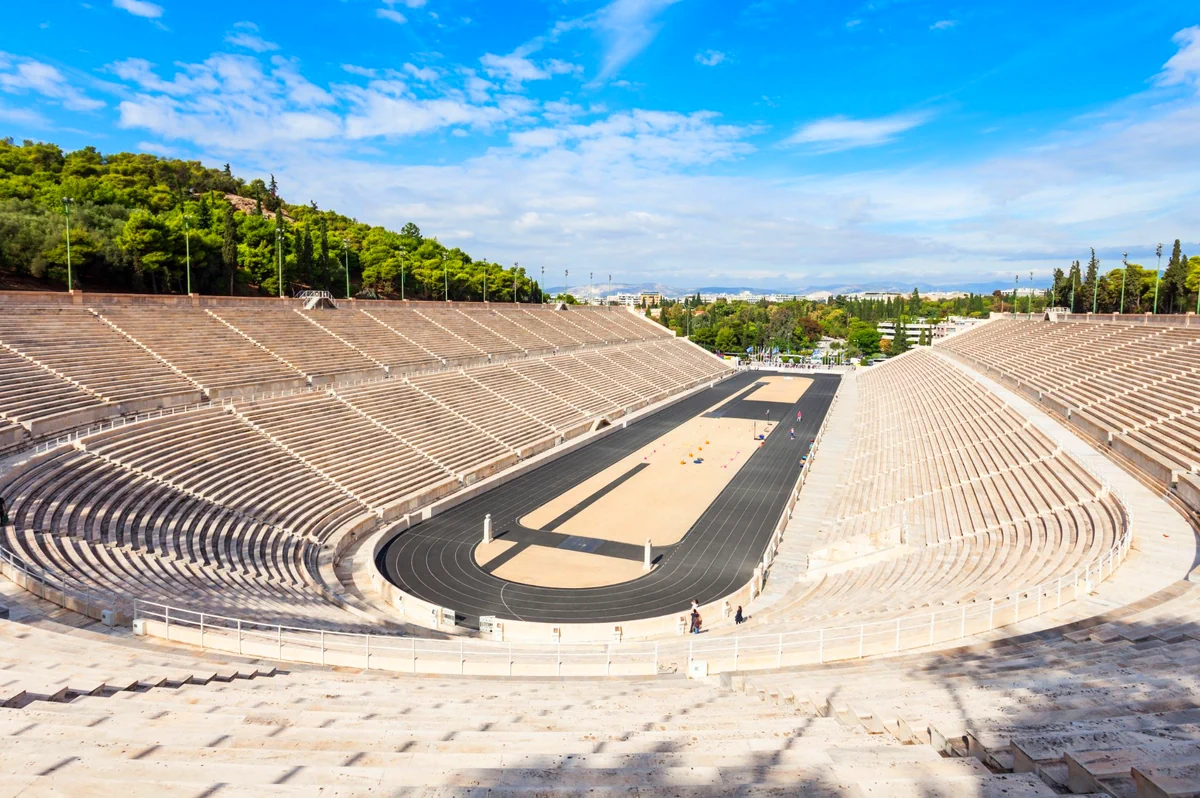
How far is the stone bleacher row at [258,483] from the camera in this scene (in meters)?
14.4

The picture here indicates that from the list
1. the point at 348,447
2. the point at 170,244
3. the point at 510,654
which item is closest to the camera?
the point at 510,654

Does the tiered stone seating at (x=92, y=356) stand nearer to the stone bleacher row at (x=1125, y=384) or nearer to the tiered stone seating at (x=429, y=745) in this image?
the tiered stone seating at (x=429, y=745)

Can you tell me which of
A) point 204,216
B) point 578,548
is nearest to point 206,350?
point 578,548

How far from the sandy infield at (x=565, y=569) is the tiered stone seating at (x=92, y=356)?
1469cm

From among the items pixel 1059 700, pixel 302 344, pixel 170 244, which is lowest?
pixel 1059 700

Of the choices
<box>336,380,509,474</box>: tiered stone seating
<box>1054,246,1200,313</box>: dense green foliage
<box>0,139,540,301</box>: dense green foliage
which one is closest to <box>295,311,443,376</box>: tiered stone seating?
<box>336,380,509,474</box>: tiered stone seating

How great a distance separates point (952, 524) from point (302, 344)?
32.8m

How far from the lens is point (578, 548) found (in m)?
22.8

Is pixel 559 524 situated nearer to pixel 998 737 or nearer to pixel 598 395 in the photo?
pixel 998 737

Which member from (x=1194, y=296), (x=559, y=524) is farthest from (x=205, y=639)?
(x=1194, y=296)

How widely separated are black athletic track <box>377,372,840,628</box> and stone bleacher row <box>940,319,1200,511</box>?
1186 centimetres

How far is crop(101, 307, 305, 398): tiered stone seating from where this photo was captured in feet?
92.6

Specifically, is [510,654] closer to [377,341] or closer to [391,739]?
[391,739]

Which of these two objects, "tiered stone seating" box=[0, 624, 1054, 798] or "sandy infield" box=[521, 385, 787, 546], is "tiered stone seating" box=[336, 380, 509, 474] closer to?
"sandy infield" box=[521, 385, 787, 546]
